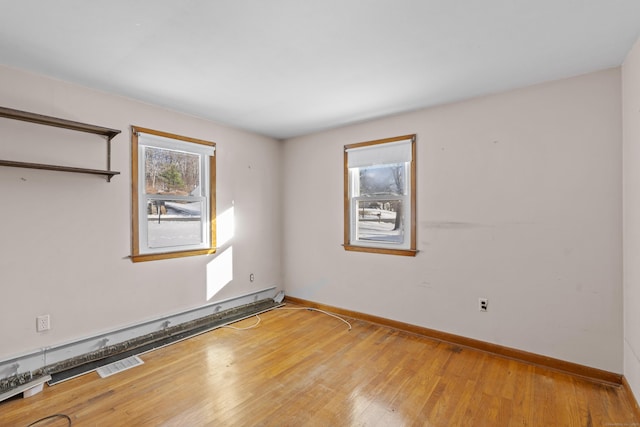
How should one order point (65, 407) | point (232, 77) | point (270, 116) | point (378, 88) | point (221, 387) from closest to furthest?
point (65, 407) < point (221, 387) < point (232, 77) < point (378, 88) < point (270, 116)

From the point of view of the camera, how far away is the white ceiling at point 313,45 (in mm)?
1607

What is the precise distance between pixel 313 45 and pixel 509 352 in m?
2.96

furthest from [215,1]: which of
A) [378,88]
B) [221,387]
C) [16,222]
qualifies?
[221,387]

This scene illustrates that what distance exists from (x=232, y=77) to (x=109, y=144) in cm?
132

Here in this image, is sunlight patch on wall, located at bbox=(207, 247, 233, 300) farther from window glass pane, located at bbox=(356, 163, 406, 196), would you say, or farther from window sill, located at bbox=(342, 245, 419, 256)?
window glass pane, located at bbox=(356, 163, 406, 196)

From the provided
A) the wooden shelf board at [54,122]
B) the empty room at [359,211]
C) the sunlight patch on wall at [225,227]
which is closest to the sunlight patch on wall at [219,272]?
the empty room at [359,211]

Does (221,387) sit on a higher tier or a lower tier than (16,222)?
lower

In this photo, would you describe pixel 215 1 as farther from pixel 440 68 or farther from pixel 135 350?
pixel 135 350

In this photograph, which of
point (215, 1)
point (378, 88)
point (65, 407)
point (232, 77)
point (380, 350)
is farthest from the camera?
point (380, 350)

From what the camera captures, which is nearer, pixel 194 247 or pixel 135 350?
pixel 135 350

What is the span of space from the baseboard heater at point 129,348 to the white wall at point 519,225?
154 cm

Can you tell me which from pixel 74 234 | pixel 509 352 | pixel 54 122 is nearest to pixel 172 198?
pixel 74 234

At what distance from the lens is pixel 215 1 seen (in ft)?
5.07

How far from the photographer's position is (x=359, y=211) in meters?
3.76
